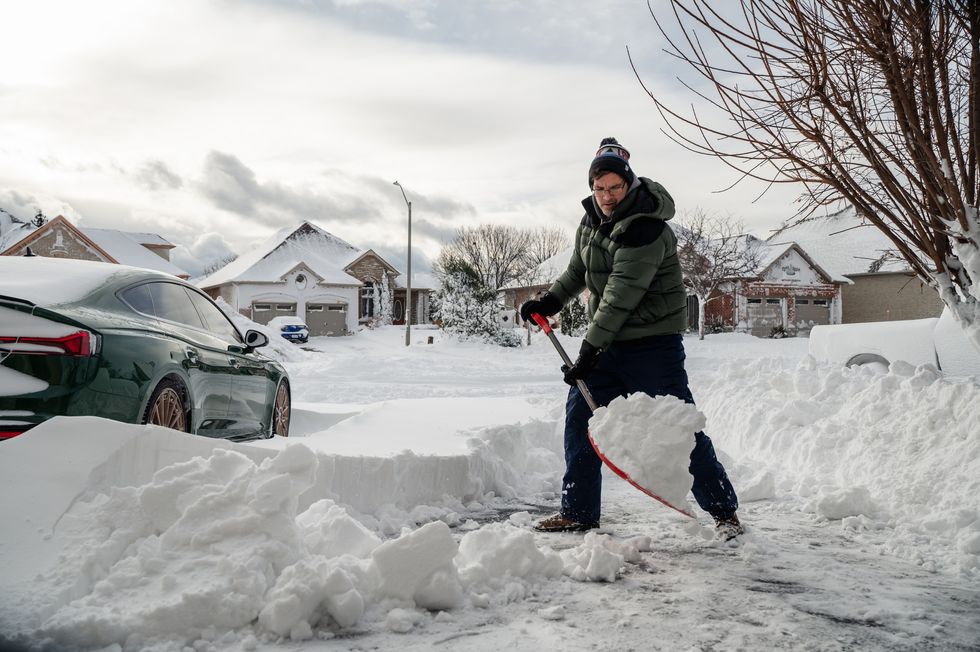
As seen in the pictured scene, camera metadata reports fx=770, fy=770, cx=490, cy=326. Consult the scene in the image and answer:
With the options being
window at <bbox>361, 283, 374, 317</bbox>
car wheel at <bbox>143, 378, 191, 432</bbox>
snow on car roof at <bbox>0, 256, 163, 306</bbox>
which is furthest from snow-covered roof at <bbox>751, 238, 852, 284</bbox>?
snow on car roof at <bbox>0, 256, 163, 306</bbox>

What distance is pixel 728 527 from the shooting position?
13.6ft

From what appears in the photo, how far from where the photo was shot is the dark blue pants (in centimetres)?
420

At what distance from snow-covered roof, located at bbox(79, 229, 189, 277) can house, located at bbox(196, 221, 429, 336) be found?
106 inches

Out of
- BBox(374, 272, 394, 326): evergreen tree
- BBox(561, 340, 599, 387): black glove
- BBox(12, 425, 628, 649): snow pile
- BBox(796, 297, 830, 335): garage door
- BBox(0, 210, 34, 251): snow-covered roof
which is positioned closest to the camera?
BBox(12, 425, 628, 649): snow pile

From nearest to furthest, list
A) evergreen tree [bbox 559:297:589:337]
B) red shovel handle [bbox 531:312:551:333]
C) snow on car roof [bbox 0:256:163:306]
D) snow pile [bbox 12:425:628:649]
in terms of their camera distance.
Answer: snow pile [bbox 12:425:628:649] → snow on car roof [bbox 0:256:163:306] → red shovel handle [bbox 531:312:551:333] → evergreen tree [bbox 559:297:589:337]

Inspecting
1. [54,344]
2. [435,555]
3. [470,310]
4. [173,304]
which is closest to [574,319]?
[470,310]

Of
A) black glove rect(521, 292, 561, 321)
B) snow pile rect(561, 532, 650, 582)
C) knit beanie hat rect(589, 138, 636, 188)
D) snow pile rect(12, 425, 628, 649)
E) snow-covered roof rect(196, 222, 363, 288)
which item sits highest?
snow-covered roof rect(196, 222, 363, 288)

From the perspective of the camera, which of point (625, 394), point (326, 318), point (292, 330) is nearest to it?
point (625, 394)

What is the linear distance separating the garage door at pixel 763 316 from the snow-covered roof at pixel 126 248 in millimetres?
27127

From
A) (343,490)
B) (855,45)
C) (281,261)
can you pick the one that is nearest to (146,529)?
(343,490)

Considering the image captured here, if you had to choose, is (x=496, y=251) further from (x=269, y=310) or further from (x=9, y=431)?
(x=9, y=431)

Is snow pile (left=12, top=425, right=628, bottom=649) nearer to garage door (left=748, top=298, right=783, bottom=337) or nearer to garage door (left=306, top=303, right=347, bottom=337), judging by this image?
garage door (left=748, top=298, right=783, bottom=337)

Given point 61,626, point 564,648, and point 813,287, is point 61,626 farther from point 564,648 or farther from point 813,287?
point 813,287

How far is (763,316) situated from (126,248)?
31.1 meters
